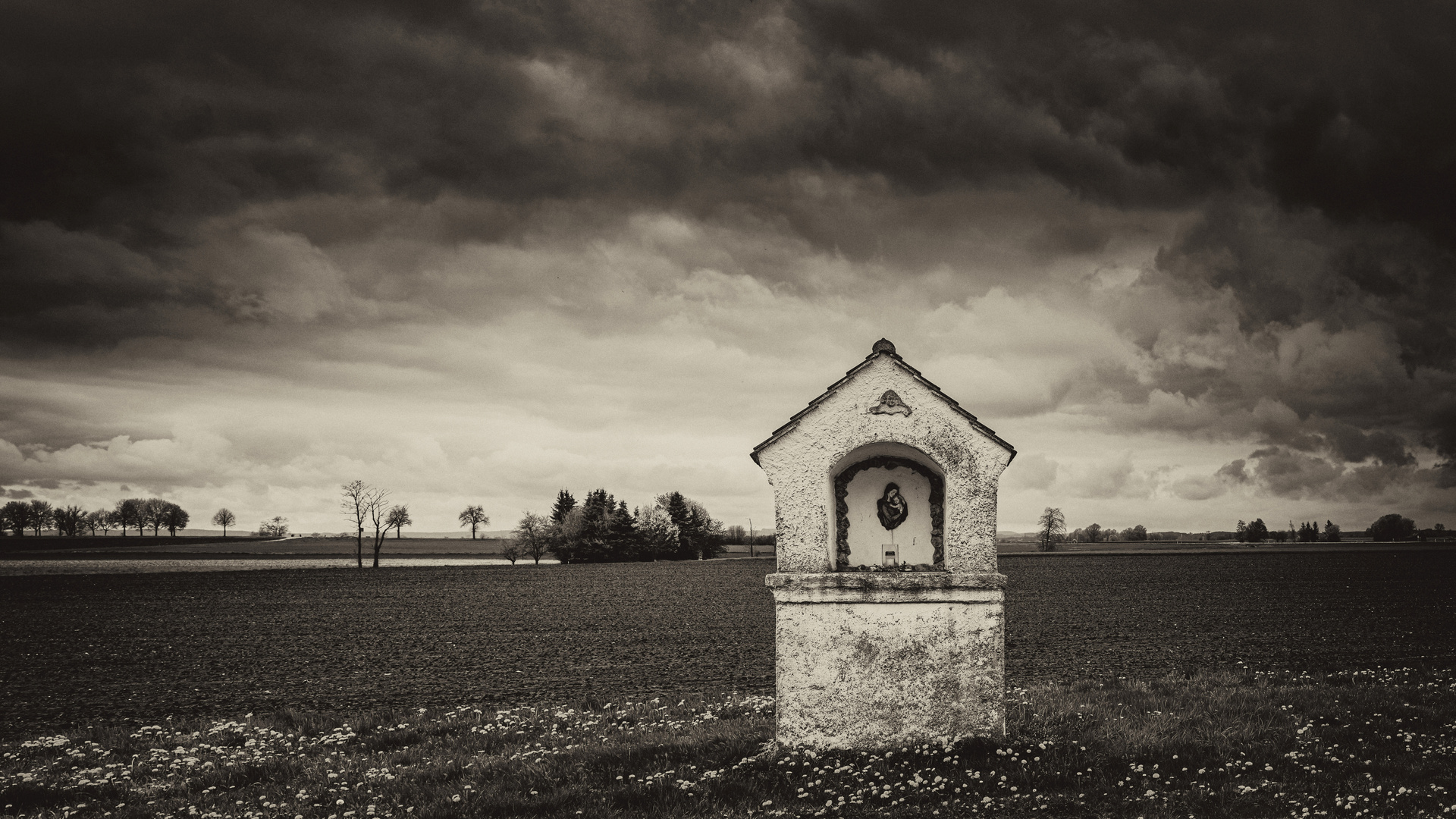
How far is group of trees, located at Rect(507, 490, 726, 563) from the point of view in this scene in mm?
83375

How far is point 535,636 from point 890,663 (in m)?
19.8

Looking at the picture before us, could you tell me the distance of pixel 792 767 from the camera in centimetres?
731

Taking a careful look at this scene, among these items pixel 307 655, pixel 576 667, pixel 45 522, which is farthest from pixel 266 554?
pixel 576 667

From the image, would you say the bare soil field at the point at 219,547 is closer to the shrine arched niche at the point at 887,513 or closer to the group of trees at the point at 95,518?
the group of trees at the point at 95,518

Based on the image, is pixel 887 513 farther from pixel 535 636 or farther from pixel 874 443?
pixel 535 636

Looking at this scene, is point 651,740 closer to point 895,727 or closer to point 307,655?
point 895,727

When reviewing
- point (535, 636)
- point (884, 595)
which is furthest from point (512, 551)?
point (884, 595)

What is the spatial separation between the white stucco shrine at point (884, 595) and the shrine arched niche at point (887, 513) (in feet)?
1.21

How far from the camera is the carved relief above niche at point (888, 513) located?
28.7ft

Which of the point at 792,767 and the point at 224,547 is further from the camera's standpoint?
the point at 224,547

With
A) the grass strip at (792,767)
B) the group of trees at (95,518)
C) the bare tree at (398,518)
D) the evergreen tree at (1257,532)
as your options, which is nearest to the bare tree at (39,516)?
the group of trees at (95,518)

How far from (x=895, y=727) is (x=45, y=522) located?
133319 mm

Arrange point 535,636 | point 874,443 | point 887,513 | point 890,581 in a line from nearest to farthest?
point 890,581 → point 874,443 → point 887,513 → point 535,636

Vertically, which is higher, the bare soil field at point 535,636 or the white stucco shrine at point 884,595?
the white stucco shrine at point 884,595
